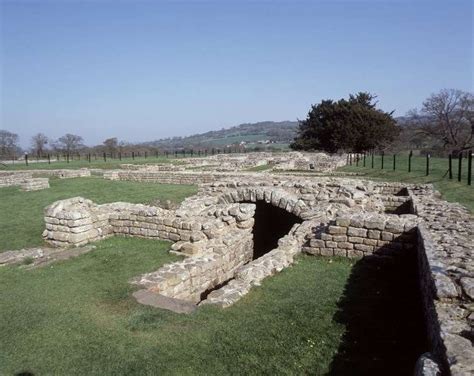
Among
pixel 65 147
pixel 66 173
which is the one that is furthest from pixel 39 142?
pixel 66 173

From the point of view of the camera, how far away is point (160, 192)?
1825 centimetres

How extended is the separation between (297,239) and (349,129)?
4149cm

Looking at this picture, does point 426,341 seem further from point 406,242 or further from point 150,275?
point 150,275

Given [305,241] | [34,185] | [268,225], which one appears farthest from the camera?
[34,185]

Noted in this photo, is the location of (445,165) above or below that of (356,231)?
above

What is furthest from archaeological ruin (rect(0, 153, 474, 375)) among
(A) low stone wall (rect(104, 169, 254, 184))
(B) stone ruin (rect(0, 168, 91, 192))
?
(B) stone ruin (rect(0, 168, 91, 192))

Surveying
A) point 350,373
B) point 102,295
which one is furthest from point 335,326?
point 102,295

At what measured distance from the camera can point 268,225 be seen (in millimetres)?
13992

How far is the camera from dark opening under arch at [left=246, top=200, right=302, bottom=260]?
1305 cm

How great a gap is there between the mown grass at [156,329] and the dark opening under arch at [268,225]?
5487 millimetres

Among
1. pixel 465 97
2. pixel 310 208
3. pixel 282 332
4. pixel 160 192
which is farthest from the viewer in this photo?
pixel 465 97

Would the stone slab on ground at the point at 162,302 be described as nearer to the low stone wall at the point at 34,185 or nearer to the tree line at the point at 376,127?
the low stone wall at the point at 34,185

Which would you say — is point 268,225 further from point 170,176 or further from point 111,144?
point 111,144

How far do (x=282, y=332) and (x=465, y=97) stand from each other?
171 feet
